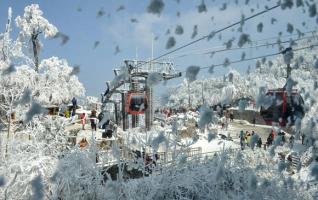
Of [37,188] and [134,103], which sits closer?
[37,188]

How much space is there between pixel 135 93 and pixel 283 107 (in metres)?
9.85

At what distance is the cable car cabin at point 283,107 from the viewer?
13852 mm

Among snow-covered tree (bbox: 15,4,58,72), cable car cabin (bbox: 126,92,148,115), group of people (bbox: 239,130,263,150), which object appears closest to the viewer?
group of people (bbox: 239,130,263,150)

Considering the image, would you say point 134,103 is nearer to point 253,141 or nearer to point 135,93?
point 135,93

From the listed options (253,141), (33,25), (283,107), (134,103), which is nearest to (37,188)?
(253,141)

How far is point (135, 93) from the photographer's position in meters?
22.1

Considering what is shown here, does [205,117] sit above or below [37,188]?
above

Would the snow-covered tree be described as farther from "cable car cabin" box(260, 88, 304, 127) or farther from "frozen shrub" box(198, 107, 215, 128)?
"frozen shrub" box(198, 107, 215, 128)

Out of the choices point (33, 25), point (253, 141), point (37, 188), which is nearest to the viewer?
point (37, 188)

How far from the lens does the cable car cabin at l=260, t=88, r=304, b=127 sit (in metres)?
13.9

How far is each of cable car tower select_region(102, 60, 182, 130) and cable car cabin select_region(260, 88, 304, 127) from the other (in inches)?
339

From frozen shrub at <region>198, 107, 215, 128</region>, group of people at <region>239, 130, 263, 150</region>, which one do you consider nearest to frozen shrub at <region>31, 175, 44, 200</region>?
frozen shrub at <region>198, 107, 215, 128</region>

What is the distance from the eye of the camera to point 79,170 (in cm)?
904

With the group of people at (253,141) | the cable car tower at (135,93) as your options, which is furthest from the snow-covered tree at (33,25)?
the group of people at (253,141)
